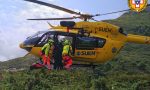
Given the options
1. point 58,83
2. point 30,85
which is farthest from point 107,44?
point 30,85

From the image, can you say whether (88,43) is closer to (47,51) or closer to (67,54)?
(67,54)

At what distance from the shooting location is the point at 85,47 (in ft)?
82.2

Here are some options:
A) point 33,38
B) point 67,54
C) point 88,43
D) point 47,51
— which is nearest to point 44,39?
point 33,38

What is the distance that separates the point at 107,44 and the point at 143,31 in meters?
54.9

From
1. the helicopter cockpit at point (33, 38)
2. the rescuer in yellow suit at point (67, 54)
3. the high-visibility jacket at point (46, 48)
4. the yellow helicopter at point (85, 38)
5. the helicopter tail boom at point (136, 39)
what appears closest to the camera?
the rescuer in yellow suit at point (67, 54)

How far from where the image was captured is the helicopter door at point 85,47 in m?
24.9

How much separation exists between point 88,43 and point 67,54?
183 cm

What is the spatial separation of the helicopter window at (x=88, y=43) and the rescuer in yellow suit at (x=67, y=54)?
833mm

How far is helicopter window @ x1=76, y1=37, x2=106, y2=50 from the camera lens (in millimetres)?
24938

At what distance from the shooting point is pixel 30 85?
1695 cm

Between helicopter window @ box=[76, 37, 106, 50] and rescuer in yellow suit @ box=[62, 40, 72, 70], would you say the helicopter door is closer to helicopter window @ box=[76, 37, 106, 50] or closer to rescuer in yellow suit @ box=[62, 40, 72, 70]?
helicopter window @ box=[76, 37, 106, 50]

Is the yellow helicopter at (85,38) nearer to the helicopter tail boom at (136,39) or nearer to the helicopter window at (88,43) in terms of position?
the helicopter window at (88,43)

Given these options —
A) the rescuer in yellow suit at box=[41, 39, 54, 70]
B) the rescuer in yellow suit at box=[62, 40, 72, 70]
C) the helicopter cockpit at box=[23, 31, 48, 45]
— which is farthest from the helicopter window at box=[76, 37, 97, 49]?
the helicopter cockpit at box=[23, 31, 48, 45]

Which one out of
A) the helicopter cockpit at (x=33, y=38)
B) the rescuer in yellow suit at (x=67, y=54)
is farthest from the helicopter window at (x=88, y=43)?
the helicopter cockpit at (x=33, y=38)
